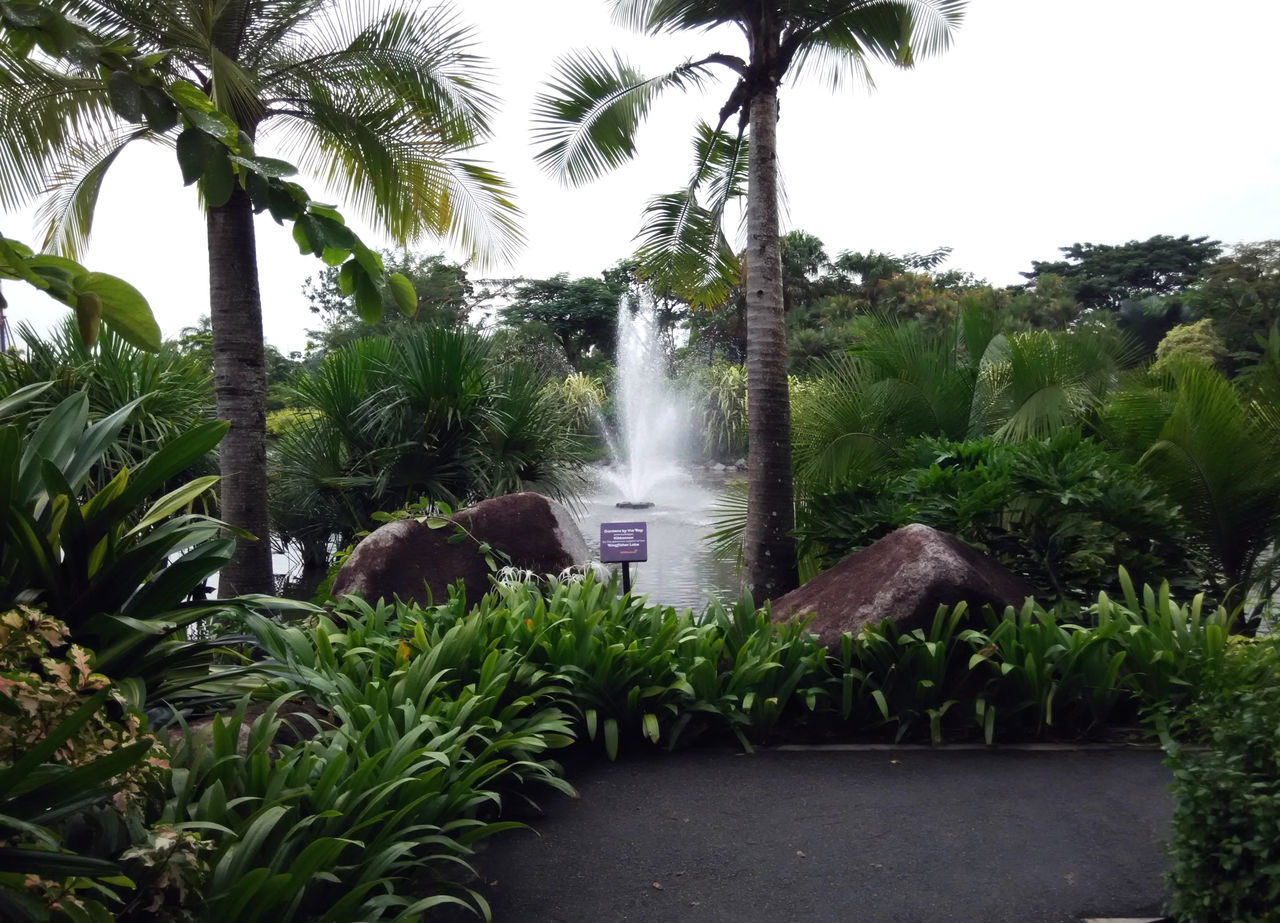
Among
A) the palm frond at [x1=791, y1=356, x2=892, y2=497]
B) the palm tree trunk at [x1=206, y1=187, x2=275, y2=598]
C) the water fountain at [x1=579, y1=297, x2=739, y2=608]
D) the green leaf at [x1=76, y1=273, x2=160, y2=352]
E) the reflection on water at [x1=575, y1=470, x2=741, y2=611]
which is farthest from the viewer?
the water fountain at [x1=579, y1=297, x2=739, y2=608]

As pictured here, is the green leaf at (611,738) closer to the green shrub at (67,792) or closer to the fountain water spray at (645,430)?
the green shrub at (67,792)

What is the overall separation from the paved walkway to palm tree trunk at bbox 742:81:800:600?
357cm

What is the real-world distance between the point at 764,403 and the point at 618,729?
422 centimetres

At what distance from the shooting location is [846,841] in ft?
13.5

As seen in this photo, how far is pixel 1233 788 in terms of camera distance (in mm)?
2768

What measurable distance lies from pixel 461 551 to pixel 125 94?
18.5 ft

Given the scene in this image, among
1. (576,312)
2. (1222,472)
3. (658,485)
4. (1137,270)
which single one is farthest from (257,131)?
(1137,270)

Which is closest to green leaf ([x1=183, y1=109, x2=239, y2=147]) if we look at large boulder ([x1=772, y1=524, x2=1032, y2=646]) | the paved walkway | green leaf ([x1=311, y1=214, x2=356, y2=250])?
green leaf ([x1=311, y1=214, x2=356, y2=250])

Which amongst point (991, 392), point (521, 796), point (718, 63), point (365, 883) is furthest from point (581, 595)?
point (718, 63)

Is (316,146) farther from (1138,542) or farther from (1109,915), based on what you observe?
(1109,915)

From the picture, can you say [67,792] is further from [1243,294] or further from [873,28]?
[1243,294]

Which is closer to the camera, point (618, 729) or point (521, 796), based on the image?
point (521, 796)

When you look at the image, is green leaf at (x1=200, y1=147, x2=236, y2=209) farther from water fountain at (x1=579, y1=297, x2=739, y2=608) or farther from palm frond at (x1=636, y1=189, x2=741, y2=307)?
palm frond at (x1=636, y1=189, x2=741, y2=307)

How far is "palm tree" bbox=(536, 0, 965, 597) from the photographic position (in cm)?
870
